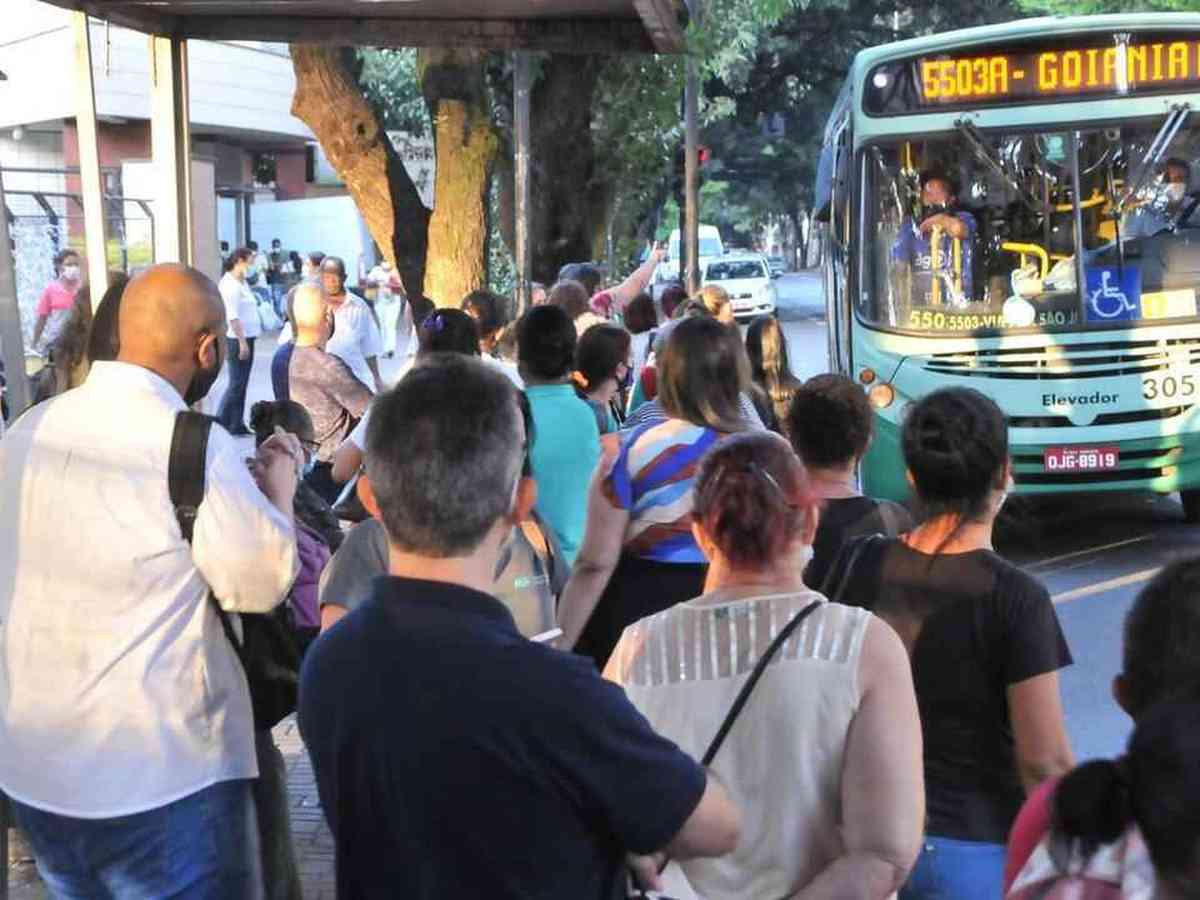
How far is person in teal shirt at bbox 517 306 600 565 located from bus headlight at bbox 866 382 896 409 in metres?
5.57

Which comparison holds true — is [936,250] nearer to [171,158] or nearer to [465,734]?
[171,158]

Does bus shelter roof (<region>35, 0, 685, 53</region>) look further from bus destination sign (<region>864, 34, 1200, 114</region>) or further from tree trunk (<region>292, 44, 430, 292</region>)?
tree trunk (<region>292, 44, 430, 292</region>)

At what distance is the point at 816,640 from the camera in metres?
2.59

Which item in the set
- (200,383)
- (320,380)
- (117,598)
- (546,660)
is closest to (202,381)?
(200,383)

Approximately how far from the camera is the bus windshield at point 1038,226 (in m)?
10.2

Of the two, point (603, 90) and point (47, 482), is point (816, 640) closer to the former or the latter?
point (47, 482)

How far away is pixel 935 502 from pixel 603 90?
14228 millimetres

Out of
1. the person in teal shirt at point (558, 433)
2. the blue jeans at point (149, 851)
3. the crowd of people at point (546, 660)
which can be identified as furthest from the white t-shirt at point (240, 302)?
the blue jeans at point (149, 851)

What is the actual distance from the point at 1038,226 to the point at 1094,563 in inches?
84.2

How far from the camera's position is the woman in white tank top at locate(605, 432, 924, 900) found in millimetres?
2564

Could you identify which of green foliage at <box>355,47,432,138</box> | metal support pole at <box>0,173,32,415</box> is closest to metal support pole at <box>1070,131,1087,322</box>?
metal support pole at <box>0,173,32,415</box>

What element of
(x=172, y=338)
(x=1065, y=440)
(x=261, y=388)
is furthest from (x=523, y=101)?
(x=261, y=388)

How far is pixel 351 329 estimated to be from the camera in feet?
33.6

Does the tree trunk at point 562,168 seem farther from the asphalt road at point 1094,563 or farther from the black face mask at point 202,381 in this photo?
the black face mask at point 202,381
